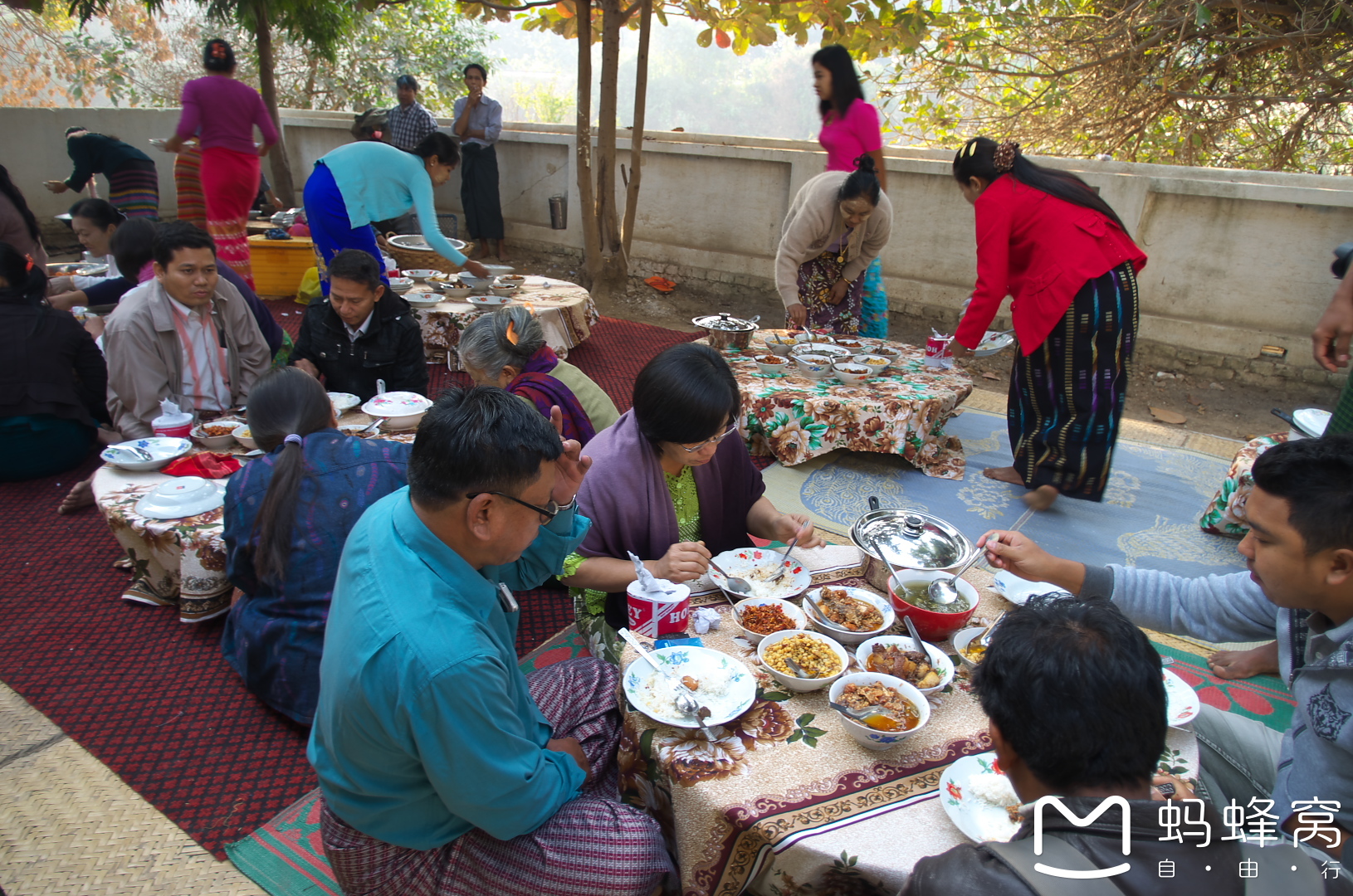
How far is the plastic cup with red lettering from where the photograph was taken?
5.44 feet

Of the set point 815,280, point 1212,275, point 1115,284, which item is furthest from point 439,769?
point 1212,275

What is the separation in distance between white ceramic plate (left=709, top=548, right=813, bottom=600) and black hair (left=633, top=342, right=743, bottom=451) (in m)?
0.35

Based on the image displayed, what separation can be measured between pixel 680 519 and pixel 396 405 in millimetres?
1638

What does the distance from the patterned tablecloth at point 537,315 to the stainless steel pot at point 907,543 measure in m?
3.23

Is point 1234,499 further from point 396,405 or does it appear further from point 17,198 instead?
point 17,198

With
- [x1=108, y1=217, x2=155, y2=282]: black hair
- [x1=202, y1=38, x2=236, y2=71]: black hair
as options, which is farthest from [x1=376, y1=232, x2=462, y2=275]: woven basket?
[x1=108, y1=217, x2=155, y2=282]: black hair

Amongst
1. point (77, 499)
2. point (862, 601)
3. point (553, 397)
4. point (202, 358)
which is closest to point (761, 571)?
point (862, 601)

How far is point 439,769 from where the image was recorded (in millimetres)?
1273

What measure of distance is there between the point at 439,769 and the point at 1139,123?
8.79 meters

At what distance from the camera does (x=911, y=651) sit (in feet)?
5.40

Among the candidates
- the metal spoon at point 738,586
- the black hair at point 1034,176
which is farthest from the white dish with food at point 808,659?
the black hair at point 1034,176

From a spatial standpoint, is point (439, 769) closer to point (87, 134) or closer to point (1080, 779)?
point (1080, 779)

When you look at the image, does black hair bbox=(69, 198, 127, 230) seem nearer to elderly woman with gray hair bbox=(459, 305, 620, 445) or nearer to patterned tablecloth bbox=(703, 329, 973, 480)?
elderly woman with gray hair bbox=(459, 305, 620, 445)

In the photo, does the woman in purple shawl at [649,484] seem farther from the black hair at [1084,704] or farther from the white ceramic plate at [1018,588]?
the black hair at [1084,704]
